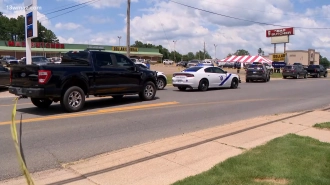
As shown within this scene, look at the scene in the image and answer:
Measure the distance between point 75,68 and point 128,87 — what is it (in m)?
2.56

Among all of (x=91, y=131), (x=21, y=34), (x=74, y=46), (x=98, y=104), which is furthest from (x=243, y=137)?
(x=21, y=34)

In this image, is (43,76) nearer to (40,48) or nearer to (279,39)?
(279,39)

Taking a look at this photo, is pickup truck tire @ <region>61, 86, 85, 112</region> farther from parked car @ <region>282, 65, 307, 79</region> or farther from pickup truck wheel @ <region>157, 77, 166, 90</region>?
parked car @ <region>282, 65, 307, 79</region>

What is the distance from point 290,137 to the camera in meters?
7.03

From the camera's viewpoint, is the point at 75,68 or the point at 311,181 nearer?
the point at 311,181

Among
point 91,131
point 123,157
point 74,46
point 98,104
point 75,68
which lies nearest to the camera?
point 123,157

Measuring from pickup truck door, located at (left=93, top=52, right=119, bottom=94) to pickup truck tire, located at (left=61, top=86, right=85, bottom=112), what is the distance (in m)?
0.77

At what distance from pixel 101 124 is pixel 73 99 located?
6.95 feet

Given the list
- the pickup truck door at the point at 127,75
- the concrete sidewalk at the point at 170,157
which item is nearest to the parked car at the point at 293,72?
the pickup truck door at the point at 127,75

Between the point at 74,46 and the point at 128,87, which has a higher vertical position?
the point at 74,46

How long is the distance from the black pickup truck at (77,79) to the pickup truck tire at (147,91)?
0.24 ft

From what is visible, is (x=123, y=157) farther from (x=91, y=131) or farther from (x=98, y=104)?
(x=98, y=104)

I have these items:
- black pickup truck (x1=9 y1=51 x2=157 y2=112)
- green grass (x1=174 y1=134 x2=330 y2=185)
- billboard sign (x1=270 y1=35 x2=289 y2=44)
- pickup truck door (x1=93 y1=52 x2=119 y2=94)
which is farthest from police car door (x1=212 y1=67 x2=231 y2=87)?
billboard sign (x1=270 y1=35 x2=289 y2=44)

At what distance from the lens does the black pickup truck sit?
31.6 ft
